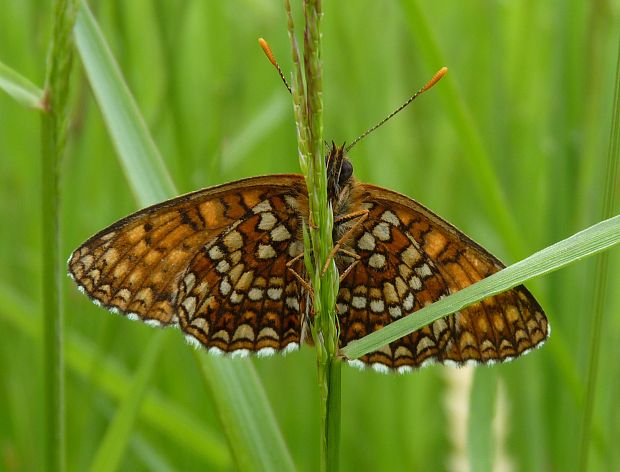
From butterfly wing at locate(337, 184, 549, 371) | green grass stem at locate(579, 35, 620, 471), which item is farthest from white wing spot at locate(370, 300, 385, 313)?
green grass stem at locate(579, 35, 620, 471)

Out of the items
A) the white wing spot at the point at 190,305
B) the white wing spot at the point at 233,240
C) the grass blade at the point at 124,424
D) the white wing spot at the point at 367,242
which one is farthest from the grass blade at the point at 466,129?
the grass blade at the point at 124,424

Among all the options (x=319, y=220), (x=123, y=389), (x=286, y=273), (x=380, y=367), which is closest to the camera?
(x=319, y=220)

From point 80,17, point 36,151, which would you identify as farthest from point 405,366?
point 36,151

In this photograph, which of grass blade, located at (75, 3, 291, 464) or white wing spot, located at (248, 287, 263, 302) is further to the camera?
white wing spot, located at (248, 287, 263, 302)

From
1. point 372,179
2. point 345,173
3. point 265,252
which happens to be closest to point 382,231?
point 345,173

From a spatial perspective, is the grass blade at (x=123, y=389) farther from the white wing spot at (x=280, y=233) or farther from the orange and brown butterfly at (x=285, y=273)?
the white wing spot at (x=280, y=233)

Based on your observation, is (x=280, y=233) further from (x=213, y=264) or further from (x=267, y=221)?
(x=213, y=264)

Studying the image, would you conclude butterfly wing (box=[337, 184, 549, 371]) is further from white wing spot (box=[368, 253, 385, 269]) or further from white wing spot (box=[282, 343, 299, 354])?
white wing spot (box=[282, 343, 299, 354])
